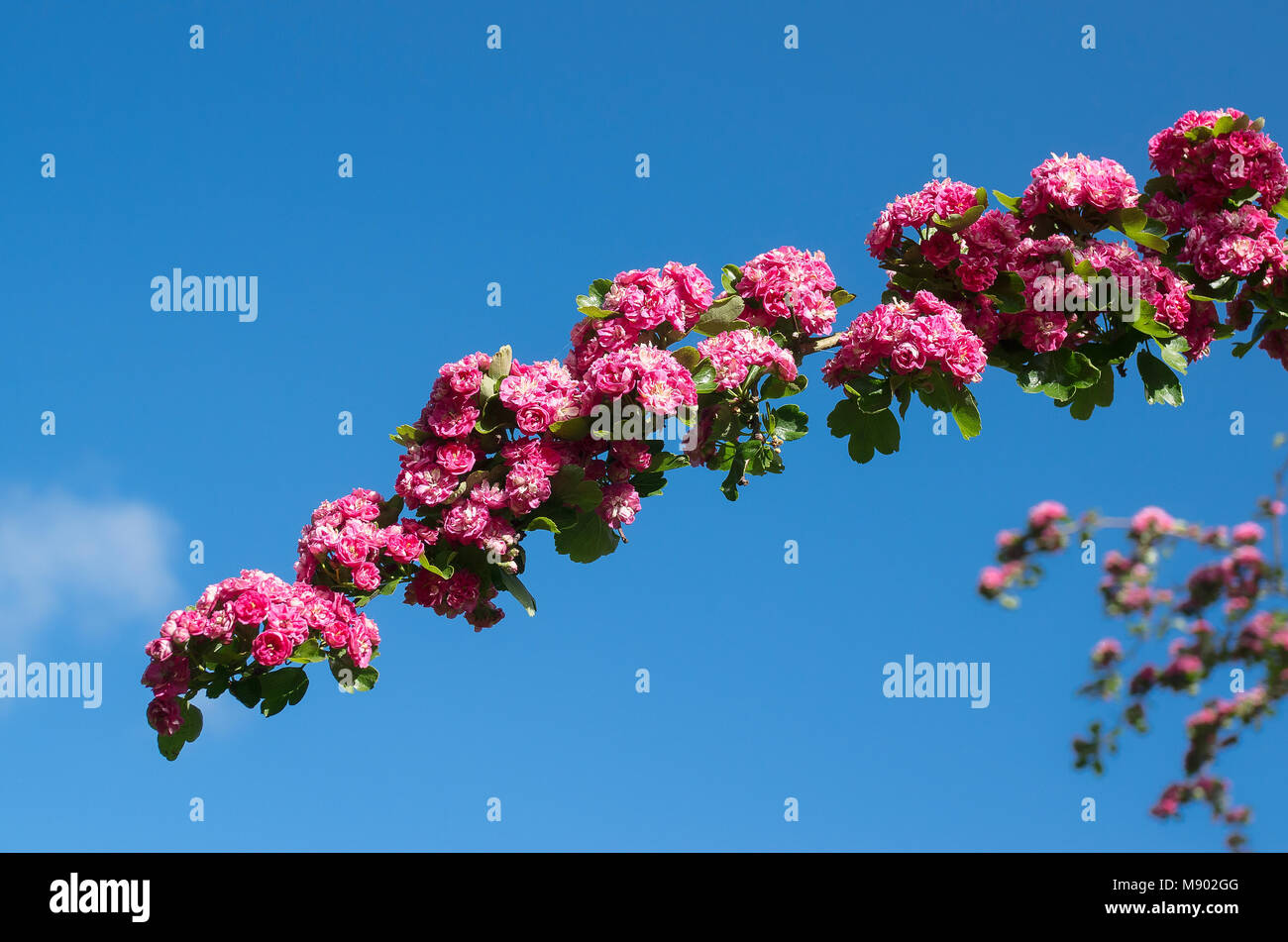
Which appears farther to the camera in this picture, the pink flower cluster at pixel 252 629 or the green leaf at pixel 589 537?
the green leaf at pixel 589 537

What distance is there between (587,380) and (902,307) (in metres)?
1.38

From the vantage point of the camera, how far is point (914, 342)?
15.9 ft

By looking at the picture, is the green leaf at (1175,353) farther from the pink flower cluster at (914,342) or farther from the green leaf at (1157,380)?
the pink flower cluster at (914,342)

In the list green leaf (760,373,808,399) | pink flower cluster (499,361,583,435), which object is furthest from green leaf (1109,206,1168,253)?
pink flower cluster (499,361,583,435)

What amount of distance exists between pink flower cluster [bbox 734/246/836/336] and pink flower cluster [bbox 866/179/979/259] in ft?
1.24


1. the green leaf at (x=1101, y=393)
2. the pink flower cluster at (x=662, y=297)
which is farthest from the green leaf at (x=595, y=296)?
the green leaf at (x=1101, y=393)

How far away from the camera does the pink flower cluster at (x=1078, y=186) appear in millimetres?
5262

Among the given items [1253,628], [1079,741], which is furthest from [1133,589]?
[1079,741]

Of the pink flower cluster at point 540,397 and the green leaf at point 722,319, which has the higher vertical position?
the green leaf at point 722,319

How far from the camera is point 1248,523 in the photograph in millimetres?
5859

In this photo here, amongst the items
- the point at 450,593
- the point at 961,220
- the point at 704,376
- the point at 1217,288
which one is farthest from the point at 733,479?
the point at 1217,288

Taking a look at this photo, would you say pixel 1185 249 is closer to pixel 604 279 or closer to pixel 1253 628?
pixel 1253 628

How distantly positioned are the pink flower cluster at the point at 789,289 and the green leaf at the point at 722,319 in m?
0.13

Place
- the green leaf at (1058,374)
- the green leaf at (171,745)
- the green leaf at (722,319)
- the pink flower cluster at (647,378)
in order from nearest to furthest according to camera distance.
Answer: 1. the pink flower cluster at (647,378)
2. the green leaf at (171,745)
3. the green leaf at (722,319)
4. the green leaf at (1058,374)
